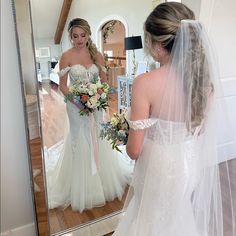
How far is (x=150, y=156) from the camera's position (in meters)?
1.31

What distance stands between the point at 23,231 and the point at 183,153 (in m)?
1.19

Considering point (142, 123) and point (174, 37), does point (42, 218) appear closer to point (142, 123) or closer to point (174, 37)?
point (142, 123)

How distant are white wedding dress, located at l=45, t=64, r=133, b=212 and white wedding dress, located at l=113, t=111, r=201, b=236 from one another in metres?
0.59

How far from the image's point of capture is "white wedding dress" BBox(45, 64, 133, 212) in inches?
68.2

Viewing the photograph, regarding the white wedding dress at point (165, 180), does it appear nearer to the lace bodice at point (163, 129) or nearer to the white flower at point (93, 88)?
the lace bodice at point (163, 129)

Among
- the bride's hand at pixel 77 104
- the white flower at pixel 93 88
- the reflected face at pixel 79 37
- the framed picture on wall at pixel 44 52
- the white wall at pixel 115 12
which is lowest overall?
the bride's hand at pixel 77 104

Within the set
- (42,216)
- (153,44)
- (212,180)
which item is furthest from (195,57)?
(42,216)

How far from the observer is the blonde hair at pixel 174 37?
1.10 meters

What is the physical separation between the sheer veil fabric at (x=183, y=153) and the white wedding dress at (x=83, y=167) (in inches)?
20.8

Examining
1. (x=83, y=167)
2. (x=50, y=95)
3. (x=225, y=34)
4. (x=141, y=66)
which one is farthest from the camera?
(x=225, y=34)

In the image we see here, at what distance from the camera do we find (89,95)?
174 cm

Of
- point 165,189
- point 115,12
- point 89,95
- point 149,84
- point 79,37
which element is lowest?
point 165,189

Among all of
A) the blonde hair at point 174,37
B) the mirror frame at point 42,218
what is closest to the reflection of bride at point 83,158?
the mirror frame at point 42,218

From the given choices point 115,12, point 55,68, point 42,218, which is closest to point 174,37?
point 55,68
